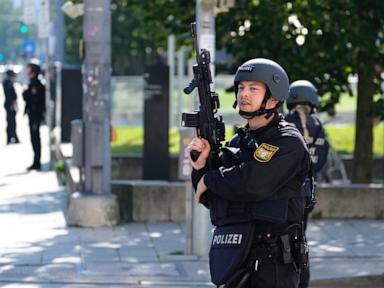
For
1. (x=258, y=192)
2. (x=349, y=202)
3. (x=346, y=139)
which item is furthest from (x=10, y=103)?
(x=258, y=192)

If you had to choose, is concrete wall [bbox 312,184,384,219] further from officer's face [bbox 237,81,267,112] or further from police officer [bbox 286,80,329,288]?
officer's face [bbox 237,81,267,112]

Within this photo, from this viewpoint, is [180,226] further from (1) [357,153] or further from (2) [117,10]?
(2) [117,10]

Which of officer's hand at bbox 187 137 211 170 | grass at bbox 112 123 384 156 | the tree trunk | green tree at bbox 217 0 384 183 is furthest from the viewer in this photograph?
grass at bbox 112 123 384 156

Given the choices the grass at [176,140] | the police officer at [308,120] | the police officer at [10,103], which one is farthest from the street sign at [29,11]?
the police officer at [308,120]

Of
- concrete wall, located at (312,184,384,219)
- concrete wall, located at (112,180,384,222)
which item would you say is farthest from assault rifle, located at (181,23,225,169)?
concrete wall, located at (312,184,384,219)

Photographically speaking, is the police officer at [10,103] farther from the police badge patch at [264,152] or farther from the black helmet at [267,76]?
the police badge patch at [264,152]

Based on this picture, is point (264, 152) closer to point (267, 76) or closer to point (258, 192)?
point (258, 192)

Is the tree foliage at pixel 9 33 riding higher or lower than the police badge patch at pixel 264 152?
higher

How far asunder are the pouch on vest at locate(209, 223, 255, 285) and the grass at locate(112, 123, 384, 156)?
14.3 meters

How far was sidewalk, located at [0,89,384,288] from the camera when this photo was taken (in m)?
9.22

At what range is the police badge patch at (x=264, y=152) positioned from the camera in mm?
5250

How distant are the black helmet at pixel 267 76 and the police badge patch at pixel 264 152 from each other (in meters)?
0.28

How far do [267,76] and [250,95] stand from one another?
13 centimetres

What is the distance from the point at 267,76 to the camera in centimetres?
542
